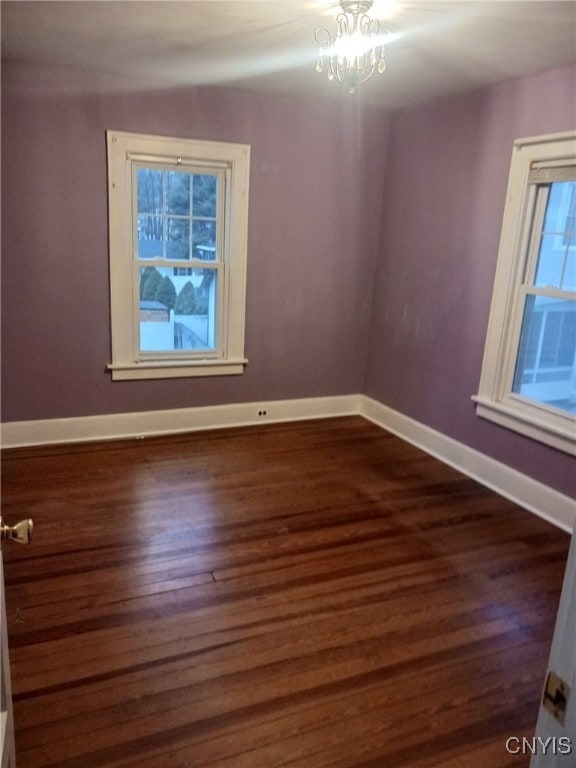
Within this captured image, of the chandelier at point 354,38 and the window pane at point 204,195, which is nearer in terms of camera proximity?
the chandelier at point 354,38

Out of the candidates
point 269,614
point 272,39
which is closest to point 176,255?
point 272,39

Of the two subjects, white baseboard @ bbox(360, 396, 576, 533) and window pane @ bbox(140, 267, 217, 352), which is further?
window pane @ bbox(140, 267, 217, 352)

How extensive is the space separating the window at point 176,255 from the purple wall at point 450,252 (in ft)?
3.81

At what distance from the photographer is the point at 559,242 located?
3.23 metres

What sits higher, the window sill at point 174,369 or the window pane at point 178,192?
the window pane at point 178,192

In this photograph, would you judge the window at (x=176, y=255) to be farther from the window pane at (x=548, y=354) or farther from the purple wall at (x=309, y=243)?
the window pane at (x=548, y=354)

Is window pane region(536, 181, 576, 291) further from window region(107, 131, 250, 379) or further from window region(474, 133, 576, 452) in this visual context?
window region(107, 131, 250, 379)

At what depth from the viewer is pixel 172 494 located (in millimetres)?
3322

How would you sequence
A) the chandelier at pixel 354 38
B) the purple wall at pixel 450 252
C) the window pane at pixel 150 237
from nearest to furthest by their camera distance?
the chandelier at pixel 354 38
the purple wall at pixel 450 252
the window pane at pixel 150 237

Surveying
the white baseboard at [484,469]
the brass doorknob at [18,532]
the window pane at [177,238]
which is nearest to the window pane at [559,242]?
the white baseboard at [484,469]

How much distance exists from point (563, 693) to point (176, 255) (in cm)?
372

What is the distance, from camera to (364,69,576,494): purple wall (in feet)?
10.8

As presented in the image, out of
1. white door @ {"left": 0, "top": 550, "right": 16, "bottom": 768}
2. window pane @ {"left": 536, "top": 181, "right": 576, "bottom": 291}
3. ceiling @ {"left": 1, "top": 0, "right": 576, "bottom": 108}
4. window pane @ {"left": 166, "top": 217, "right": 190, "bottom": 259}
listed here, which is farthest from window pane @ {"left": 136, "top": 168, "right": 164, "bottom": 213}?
white door @ {"left": 0, "top": 550, "right": 16, "bottom": 768}

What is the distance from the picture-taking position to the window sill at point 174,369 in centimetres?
406
